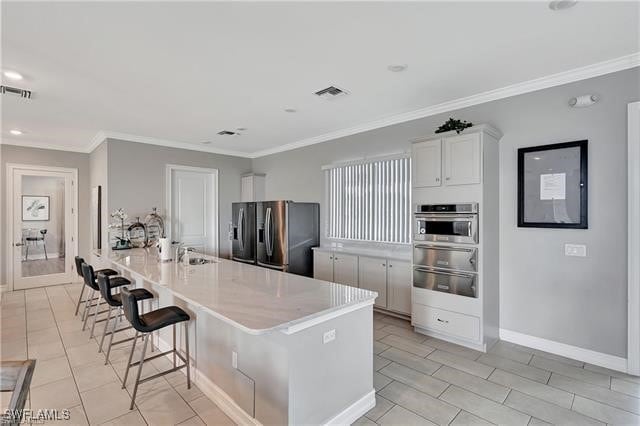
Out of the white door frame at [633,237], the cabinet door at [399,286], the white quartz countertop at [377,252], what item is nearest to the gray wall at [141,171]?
the white quartz countertop at [377,252]

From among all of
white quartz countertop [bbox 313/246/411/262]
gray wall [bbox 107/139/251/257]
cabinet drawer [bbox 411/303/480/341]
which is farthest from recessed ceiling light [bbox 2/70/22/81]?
cabinet drawer [bbox 411/303/480/341]

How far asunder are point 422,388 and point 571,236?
205 centimetres

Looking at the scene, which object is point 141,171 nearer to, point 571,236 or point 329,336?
point 329,336

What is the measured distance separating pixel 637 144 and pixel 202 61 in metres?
3.80

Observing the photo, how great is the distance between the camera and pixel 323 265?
5055 mm

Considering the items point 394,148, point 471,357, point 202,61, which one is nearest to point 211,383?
point 471,357

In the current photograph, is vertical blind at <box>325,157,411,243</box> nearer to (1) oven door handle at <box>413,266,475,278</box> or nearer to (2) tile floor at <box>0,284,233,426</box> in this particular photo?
(1) oven door handle at <box>413,266,475,278</box>

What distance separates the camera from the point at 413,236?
12.1 ft

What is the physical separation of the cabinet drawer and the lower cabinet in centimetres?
33

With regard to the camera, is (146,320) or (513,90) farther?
(513,90)

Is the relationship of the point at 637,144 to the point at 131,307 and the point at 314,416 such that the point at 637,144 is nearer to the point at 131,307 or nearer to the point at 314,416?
the point at 314,416

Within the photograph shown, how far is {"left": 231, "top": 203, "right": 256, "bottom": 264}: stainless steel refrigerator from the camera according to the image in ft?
19.2

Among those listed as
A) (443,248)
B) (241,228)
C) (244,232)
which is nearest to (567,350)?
(443,248)

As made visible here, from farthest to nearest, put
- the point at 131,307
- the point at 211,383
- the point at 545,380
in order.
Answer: the point at 545,380 → the point at 211,383 → the point at 131,307
